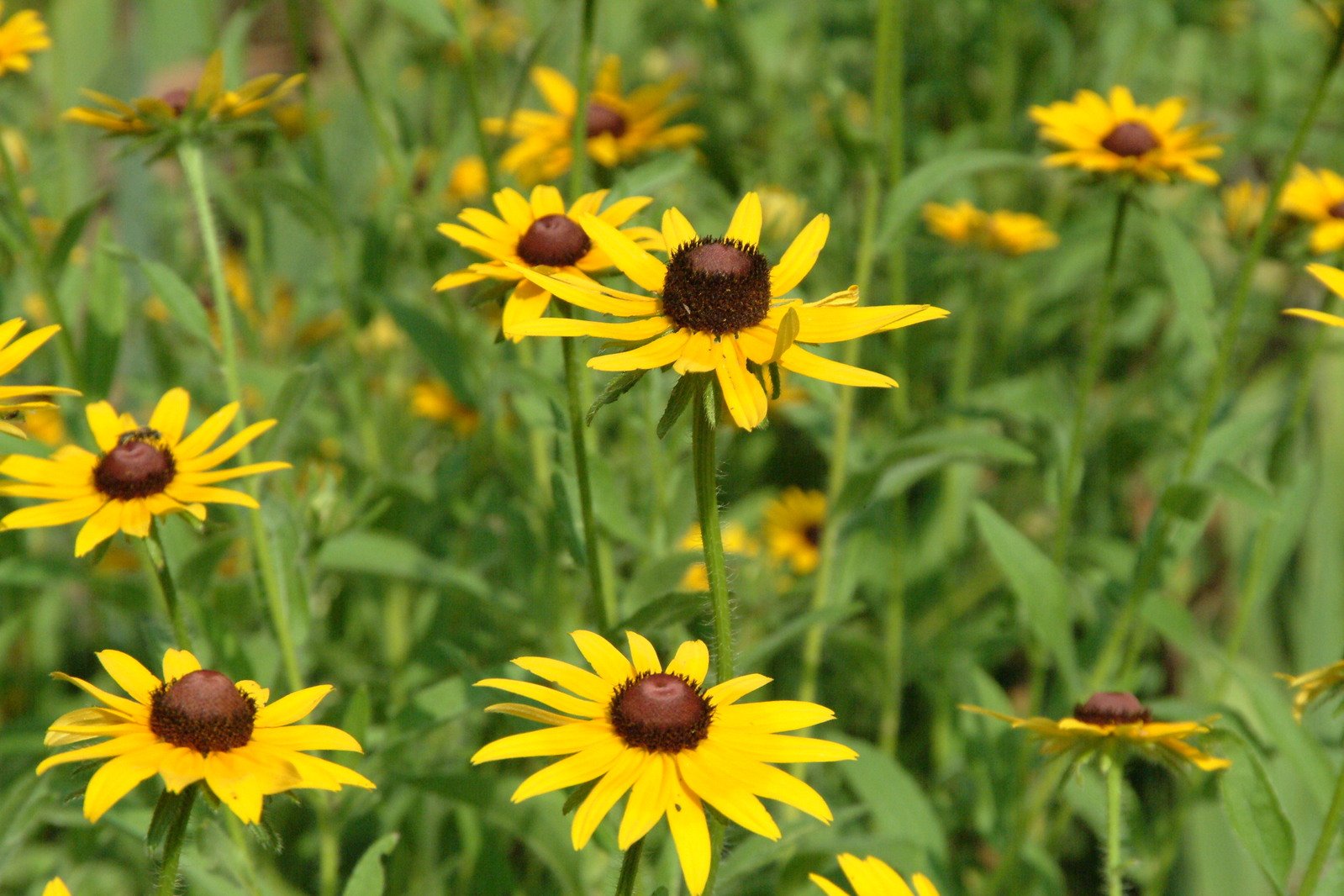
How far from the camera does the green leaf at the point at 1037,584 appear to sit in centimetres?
207

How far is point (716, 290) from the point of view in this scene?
137 cm

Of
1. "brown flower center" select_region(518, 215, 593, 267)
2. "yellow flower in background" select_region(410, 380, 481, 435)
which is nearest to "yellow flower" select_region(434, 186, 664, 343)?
"brown flower center" select_region(518, 215, 593, 267)

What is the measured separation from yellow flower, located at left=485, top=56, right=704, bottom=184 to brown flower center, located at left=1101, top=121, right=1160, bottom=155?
2.37ft

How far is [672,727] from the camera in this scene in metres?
1.25

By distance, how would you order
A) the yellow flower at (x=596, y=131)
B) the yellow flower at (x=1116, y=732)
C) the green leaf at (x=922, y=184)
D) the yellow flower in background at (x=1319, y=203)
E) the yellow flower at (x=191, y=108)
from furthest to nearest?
1. the yellow flower at (x=596, y=131)
2. the yellow flower in background at (x=1319, y=203)
3. the green leaf at (x=922, y=184)
4. the yellow flower at (x=191, y=108)
5. the yellow flower at (x=1116, y=732)

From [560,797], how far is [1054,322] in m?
2.07

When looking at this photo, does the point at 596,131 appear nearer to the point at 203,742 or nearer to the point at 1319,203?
the point at 1319,203

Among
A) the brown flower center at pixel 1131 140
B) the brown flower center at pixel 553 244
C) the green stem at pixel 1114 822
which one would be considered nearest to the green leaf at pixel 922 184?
the brown flower center at pixel 1131 140

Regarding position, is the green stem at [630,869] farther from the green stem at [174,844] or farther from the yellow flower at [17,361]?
the yellow flower at [17,361]

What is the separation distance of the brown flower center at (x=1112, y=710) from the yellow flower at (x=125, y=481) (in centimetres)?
93

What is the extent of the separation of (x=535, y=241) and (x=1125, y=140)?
1.09 metres

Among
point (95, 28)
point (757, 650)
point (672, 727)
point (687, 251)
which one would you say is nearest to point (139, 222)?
point (95, 28)

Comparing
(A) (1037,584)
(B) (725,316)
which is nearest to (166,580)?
(B) (725,316)

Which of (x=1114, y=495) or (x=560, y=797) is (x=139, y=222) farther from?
(x=1114, y=495)
